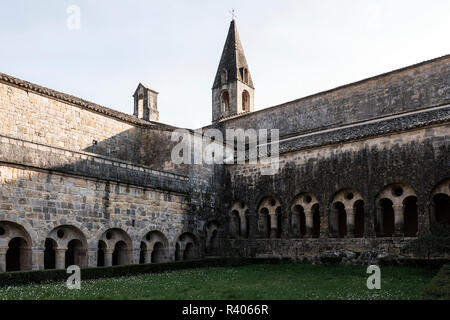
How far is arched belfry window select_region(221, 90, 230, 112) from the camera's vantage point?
118ft

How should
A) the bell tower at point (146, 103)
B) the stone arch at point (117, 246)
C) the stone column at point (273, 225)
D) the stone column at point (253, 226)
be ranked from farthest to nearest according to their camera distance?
the bell tower at point (146, 103) < the stone column at point (253, 226) < the stone column at point (273, 225) < the stone arch at point (117, 246)

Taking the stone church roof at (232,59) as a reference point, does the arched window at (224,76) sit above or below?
below

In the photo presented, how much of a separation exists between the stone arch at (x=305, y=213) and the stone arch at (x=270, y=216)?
1019 millimetres

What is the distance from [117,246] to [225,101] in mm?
20891

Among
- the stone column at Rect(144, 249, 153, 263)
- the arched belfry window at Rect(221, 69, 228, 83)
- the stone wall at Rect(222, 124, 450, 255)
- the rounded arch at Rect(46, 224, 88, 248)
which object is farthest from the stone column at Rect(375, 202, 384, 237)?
the arched belfry window at Rect(221, 69, 228, 83)

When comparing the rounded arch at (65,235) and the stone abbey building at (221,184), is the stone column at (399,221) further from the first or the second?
the rounded arch at (65,235)

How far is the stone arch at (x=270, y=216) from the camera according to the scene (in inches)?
822

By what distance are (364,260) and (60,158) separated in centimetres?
1190

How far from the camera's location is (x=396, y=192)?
56.5 feet

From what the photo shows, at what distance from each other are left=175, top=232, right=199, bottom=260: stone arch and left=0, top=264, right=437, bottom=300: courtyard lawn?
16.8 ft

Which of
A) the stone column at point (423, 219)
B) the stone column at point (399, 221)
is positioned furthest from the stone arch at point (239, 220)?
the stone column at point (423, 219)

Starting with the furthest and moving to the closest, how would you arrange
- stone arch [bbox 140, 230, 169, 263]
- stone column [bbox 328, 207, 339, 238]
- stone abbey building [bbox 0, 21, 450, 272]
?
stone column [bbox 328, 207, 339, 238]
stone arch [bbox 140, 230, 169, 263]
stone abbey building [bbox 0, 21, 450, 272]

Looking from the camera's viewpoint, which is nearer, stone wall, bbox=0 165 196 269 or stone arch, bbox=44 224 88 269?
stone wall, bbox=0 165 196 269

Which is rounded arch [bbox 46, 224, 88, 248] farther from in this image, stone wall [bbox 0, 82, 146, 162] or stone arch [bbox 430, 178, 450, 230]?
stone arch [bbox 430, 178, 450, 230]
